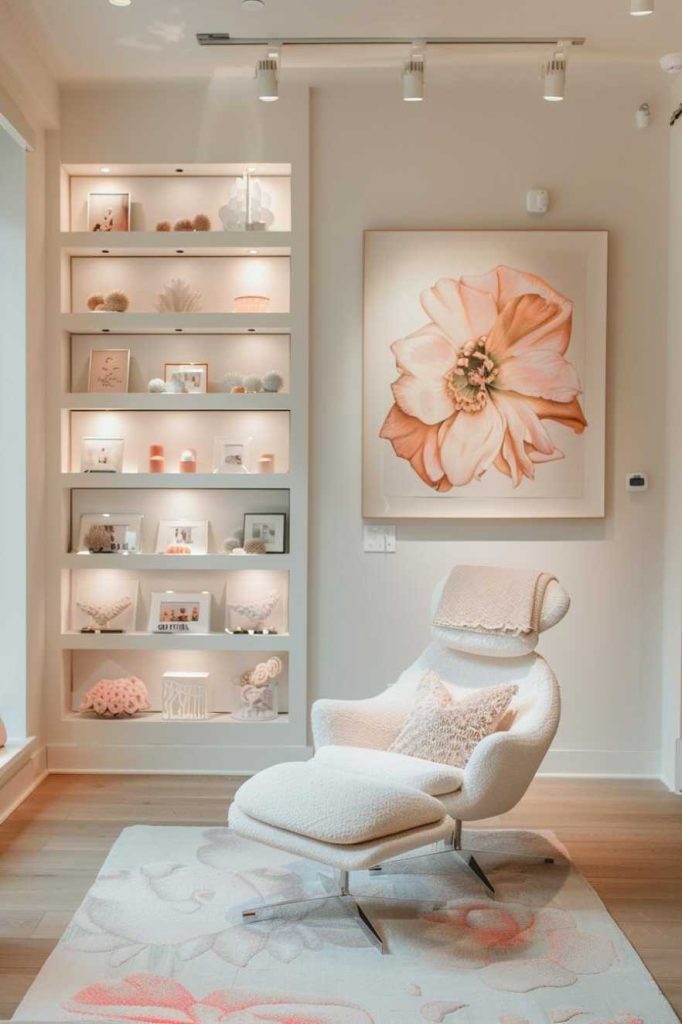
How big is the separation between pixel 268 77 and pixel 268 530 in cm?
186

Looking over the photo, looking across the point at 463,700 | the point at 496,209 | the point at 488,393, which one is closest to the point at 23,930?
the point at 463,700

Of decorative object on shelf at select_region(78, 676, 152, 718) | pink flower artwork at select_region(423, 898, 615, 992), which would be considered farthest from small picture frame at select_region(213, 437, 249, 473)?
pink flower artwork at select_region(423, 898, 615, 992)

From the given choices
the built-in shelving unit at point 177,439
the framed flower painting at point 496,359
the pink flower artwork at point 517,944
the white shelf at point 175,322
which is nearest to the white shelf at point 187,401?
the built-in shelving unit at point 177,439

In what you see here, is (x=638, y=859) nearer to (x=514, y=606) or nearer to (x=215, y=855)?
(x=514, y=606)

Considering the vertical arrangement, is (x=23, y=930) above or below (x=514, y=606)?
below

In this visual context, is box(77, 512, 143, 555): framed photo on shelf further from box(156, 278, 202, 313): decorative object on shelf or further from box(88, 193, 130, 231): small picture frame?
box(88, 193, 130, 231): small picture frame

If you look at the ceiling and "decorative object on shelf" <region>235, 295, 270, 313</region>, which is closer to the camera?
the ceiling

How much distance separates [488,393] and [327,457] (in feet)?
2.46

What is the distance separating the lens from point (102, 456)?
4637 millimetres

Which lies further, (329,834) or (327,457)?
(327,457)

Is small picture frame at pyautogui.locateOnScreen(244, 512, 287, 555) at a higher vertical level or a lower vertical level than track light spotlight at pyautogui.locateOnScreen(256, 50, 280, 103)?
lower

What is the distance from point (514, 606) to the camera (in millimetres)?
3648

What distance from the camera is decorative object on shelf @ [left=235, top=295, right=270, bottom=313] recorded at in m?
4.58

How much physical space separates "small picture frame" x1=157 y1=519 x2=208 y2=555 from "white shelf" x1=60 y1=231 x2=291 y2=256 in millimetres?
1201
